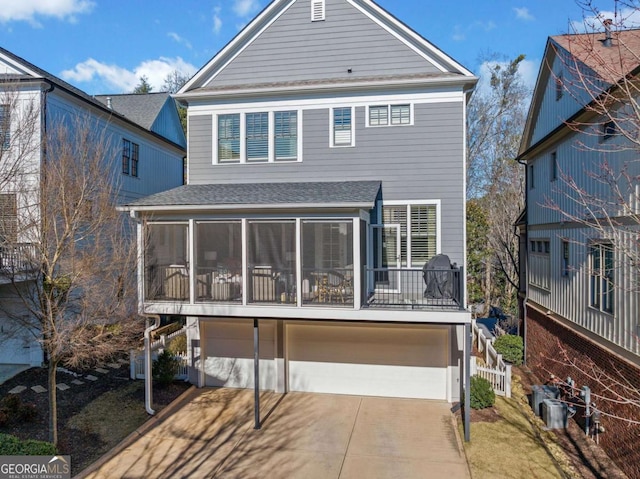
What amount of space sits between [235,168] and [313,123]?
8.61ft

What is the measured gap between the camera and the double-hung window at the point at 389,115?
11.4 meters

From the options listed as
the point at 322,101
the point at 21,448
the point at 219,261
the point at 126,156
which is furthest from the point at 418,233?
the point at 126,156

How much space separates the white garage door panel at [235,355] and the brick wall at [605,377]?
707 centimetres

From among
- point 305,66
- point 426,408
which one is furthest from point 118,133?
point 426,408

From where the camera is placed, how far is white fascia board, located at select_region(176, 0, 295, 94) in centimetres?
1190

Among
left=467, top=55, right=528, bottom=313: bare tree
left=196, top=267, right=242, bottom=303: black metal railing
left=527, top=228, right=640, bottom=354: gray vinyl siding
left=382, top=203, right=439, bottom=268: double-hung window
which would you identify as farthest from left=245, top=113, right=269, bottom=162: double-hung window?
left=467, top=55, right=528, bottom=313: bare tree

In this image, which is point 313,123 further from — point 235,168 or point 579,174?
point 579,174

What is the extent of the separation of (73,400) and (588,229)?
13402mm

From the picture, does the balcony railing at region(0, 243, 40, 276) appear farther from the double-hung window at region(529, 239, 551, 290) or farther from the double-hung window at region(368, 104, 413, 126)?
the double-hung window at region(529, 239, 551, 290)

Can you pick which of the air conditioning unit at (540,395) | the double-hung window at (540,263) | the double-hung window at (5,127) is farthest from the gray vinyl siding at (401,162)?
the double-hung window at (5,127)

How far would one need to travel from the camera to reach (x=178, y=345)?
1324 centimetres

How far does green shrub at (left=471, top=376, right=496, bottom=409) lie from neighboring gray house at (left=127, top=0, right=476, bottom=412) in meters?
0.71

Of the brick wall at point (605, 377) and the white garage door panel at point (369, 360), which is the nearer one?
the brick wall at point (605, 377)

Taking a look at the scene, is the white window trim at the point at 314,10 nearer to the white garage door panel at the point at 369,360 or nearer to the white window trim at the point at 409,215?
the white window trim at the point at 409,215
